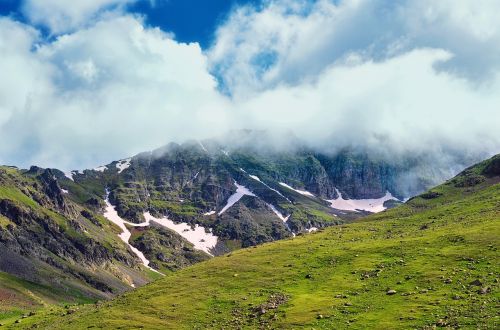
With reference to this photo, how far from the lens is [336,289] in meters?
84.9

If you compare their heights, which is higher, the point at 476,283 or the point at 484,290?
the point at 476,283

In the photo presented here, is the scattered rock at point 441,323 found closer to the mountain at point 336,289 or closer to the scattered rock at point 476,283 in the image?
the mountain at point 336,289

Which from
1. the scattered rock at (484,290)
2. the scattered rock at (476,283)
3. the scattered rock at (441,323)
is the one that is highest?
the scattered rock at (476,283)

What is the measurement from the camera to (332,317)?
7162 cm

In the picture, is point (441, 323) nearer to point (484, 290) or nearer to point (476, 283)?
point (484, 290)

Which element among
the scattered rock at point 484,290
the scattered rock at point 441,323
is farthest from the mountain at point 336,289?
the scattered rock at point 441,323

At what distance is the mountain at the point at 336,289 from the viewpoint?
6762 cm

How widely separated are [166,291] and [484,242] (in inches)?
2324

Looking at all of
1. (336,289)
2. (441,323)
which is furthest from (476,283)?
(336,289)

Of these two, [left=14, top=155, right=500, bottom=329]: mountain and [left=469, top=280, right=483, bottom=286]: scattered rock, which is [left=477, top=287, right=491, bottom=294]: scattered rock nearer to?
[left=14, top=155, right=500, bottom=329]: mountain

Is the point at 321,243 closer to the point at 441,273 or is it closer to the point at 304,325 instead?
the point at 441,273

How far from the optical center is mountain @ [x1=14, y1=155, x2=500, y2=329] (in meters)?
67.6

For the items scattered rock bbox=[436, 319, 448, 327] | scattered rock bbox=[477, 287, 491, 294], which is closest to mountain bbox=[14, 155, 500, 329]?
scattered rock bbox=[477, 287, 491, 294]

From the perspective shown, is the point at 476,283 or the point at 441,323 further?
the point at 476,283
